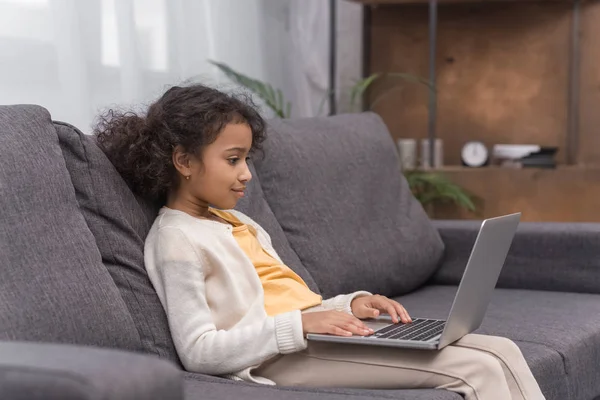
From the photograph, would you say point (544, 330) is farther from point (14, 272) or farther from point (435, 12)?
point (435, 12)

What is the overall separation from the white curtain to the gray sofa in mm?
321

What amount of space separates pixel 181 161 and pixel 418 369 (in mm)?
599

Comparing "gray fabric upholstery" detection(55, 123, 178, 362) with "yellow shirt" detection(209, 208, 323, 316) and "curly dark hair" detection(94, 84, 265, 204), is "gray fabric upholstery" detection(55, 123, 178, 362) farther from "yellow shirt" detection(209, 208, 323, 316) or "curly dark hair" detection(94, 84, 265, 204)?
"yellow shirt" detection(209, 208, 323, 316)

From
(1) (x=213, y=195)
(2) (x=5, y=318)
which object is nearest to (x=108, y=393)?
(2) (x=5, y=318)

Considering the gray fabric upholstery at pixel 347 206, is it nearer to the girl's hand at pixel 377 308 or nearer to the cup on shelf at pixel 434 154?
the girl's hand at pixel 377 308

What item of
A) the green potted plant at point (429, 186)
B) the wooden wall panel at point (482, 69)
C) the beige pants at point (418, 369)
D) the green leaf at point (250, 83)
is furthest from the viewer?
the wooden wall panel at point (482, 69)

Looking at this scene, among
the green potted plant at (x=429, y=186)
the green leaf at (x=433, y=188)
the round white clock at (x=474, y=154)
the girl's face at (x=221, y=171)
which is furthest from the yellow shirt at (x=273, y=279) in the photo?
the round white clock at (x=474, y=154)

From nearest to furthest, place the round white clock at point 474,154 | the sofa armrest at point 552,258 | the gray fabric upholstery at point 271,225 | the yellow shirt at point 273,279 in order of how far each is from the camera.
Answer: the yellow shirt at point 273,279
the gray fabric upholstery at point 271,225
the sofa armrest at point 552,258
the round white clock at point 474,154

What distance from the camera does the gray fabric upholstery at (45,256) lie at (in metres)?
1.55

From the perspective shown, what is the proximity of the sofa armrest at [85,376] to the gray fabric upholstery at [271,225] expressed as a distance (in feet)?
3.75

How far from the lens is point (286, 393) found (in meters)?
1.63

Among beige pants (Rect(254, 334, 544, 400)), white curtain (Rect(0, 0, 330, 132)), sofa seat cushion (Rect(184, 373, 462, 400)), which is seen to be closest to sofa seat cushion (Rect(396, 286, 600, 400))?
beige pants (Rect(254, 334, 544, 400))

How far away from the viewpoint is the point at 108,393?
1067 millimetres

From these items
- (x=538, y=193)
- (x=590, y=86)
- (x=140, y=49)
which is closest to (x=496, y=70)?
(x=590, y=86)
